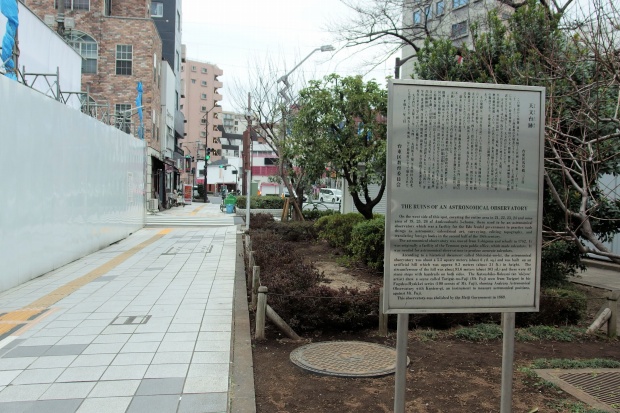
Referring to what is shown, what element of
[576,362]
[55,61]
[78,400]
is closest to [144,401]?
[78,400]

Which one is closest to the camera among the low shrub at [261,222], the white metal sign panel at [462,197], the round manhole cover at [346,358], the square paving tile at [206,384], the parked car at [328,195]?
the white metal sign panel at [462,197]

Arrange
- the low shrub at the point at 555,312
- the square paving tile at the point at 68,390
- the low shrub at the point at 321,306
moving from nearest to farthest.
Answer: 1. the square paving tile at the point at 68,390
2. the low shrub at the point at 321,306
3. the low shrub at the point at 555,312

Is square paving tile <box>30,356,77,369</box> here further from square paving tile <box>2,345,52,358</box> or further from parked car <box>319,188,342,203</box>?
parked car <box>319,188,342,203</box>

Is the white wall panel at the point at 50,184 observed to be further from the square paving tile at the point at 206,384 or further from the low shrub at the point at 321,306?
the square paving tile at the point at 206,384

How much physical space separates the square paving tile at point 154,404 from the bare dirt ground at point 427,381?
26.0 inches

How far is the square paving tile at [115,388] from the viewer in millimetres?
4031

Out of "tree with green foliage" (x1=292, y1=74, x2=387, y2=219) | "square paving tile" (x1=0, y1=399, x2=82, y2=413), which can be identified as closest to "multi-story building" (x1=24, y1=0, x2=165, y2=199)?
"tree with green foliage" (x1=292, y1=74, x2=387, y2=219)

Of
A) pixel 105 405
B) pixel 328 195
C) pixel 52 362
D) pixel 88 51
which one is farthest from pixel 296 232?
pixel 328 195

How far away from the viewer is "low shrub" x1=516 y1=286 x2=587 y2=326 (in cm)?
626

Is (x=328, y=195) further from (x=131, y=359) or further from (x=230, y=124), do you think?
(x=230, y=124)

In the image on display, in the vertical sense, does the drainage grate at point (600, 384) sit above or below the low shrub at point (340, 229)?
below

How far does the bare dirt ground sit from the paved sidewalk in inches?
18.2

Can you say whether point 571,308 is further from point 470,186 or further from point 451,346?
point 470,186

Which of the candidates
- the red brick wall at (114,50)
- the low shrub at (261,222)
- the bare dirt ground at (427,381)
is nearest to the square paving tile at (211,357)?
the bare dirt ground at (427,381)
